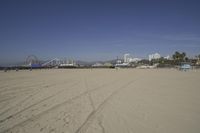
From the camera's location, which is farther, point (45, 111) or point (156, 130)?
point (45, 111)

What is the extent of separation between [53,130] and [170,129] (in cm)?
301

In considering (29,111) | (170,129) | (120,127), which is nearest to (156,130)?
(170,129)

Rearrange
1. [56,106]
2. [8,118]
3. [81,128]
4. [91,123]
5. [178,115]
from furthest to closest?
[56,106] < [178,115] < [8,118] < [91,123] < [81,128]

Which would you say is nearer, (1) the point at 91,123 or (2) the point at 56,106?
(1) the point at 91,123

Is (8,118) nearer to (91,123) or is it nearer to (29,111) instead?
(29,111)

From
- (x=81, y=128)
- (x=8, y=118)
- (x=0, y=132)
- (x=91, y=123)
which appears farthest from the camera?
(x=8, y=118)

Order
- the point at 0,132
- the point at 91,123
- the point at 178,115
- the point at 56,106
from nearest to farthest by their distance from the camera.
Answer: the point at 0,132 → the point at 91,123 → the point at 178,115 → the point at 56,106

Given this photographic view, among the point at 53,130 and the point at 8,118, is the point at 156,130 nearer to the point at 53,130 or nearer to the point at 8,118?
the point at 53,130

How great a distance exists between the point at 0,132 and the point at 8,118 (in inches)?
47.8

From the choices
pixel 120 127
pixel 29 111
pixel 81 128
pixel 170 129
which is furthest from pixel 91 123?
pixel 29 111

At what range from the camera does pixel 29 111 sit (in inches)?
269

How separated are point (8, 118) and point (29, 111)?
91 centimetres

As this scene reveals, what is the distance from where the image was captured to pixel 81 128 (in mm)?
5129

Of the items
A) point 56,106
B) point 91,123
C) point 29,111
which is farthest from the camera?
point 56,106
